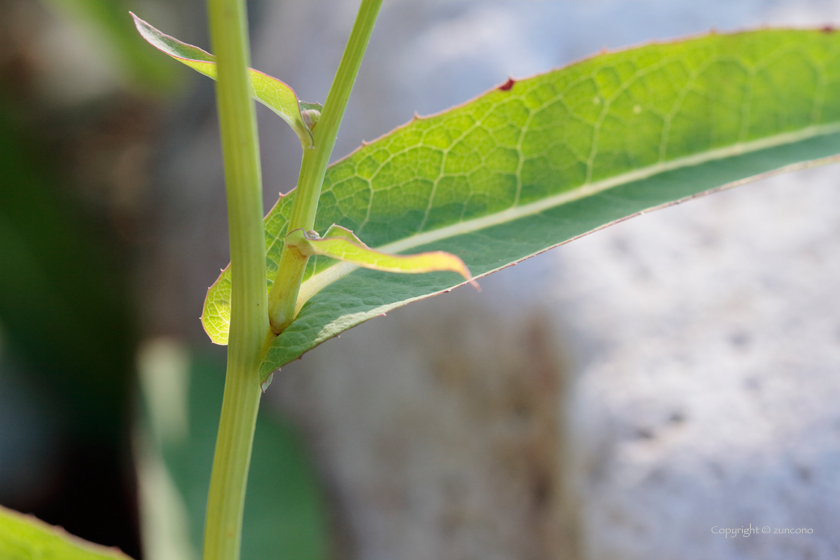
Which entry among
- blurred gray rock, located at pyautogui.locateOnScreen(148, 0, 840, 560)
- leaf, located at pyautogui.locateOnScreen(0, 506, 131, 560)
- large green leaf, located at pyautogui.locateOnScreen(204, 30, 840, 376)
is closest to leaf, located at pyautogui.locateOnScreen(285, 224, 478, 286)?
large green leaf, located at pyautogui.locateOnScreen(204, 30, 840, 376)

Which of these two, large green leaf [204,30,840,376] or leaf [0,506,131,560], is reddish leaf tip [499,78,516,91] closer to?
large green leaf [204,30,840,376]

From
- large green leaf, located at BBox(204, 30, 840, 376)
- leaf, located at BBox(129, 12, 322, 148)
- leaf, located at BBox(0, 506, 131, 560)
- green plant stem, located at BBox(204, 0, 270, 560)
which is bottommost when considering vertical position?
leaf, located at BBox(0, 506, 131, 560)

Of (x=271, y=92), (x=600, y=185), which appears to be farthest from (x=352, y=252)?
(x=600, y=185)

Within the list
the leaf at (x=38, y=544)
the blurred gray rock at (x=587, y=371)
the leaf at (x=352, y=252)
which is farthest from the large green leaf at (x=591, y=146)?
the blurred gray rock at (x=587, y=371)

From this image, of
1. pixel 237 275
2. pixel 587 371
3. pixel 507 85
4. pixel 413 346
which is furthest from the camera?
pixel 413 346

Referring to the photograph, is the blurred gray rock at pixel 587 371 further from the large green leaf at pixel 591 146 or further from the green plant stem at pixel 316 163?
the green plant stem at pixel 316 163

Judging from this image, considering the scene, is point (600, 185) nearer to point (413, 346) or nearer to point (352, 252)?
point (352, 252)
